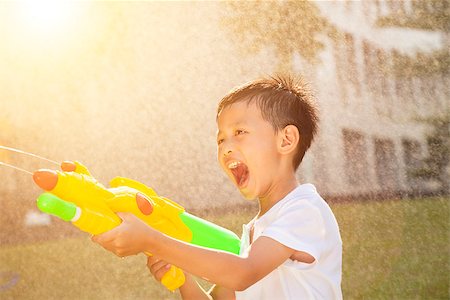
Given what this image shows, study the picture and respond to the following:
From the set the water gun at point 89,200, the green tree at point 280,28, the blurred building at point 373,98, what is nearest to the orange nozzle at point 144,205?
the water gun at point 89,200

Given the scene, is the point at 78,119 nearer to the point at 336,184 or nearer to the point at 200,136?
the point at 200,136

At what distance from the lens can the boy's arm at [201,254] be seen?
979 mm

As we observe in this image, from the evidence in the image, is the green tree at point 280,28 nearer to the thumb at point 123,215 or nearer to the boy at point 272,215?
the boy at point 272,215

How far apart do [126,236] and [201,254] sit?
139mm

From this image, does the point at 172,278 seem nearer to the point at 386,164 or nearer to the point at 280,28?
the point at 280,28

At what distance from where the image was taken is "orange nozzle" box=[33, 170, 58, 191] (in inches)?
35.4

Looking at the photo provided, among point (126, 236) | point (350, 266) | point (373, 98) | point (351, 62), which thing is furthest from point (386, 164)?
point (126, 236)

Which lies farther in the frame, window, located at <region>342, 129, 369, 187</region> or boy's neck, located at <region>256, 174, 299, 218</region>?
window, located at <region>342, 129, 369, 187</region>

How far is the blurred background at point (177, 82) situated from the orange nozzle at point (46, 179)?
5.60 meters

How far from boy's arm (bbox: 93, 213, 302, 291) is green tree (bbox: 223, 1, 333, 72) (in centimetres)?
629

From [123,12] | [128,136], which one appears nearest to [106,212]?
[128,136]

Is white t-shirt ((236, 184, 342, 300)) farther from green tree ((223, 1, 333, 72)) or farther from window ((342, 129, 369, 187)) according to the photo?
window ((342, 129, 369, 187))

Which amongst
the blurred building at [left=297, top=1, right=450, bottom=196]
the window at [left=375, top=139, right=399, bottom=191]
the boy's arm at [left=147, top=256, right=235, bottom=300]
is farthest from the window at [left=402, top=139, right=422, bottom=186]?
the boy's arm at [left=147, top=256, right=235, bottom=300]

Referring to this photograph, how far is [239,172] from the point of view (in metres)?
1.26
